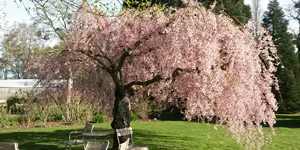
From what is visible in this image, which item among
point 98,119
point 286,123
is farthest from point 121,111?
point 286,123

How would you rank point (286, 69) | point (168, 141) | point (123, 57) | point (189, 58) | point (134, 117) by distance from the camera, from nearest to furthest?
point (189, 58)
point (123, 57)
point (168, 141)
point (134, 117)
point (286, 69)

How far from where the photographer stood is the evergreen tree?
25.8m

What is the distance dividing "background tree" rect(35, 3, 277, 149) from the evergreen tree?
60.5 ft

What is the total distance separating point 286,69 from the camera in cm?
2602

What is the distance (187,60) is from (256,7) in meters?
33.1

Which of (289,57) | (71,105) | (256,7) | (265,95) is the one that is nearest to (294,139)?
(265,95)

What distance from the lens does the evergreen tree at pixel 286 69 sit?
2575 cm

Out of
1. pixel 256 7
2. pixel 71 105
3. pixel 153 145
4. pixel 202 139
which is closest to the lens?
pixel 153 145

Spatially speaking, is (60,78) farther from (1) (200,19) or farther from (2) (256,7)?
(2) (256,7)

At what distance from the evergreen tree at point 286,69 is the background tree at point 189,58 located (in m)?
18.4

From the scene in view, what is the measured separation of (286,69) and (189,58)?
70.3 ft

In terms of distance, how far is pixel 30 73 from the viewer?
9867 millimetres

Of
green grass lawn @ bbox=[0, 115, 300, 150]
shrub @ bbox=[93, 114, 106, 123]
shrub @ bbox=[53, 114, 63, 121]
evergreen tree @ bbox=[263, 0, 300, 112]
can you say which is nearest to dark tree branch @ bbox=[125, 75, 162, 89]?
green grass lawn @ bbox=[0, 115, 300, 150]

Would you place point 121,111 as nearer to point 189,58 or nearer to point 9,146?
point 189,58
